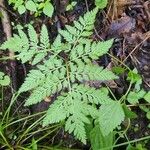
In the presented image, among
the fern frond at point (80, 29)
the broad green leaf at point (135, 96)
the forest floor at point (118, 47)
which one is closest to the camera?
the fern frond at point (80, 29)

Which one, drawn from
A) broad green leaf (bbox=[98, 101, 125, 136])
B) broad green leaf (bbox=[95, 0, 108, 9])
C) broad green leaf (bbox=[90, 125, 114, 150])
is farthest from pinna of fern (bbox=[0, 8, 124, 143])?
broad green leaf (bbox=[95, 0, 108, 9])

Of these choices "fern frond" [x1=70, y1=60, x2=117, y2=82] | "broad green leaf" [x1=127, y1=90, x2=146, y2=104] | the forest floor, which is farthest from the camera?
the forest floor

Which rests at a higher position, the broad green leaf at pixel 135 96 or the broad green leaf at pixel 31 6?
the broad green leaf at pixel 31 6

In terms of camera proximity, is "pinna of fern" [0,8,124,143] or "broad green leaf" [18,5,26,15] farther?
"broad green leaf" [18,5,26,15]

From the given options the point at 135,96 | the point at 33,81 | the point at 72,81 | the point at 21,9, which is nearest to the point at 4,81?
the point at 21,9

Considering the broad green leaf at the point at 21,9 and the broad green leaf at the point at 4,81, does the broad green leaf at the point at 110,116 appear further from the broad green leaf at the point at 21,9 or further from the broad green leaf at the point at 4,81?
the broad green leaf at the point at 21,9

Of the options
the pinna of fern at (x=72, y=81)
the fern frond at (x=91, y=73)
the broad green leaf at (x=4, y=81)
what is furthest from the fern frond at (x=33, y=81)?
the broad green leaf at (x=4, y=81)

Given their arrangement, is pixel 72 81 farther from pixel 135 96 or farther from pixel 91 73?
pixel 135 96

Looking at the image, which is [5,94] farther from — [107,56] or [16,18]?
[107,56]

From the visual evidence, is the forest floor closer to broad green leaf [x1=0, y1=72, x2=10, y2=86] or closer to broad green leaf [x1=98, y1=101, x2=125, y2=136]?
broad green leaf [x1=0, y1=72, x2=10, y2=86]
